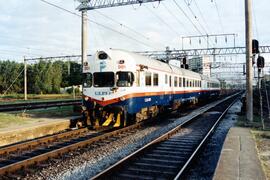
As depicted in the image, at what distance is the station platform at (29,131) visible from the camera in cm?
1195

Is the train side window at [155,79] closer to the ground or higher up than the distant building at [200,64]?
closer to the ground

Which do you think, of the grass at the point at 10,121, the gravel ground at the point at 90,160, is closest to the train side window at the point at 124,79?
the gravel ground at the point at 90,160

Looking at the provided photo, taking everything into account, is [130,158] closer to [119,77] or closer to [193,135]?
[193,135]

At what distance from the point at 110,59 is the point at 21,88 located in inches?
2831

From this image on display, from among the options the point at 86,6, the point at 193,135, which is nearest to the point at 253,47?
the point at 193,135

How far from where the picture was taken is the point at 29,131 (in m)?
13.0

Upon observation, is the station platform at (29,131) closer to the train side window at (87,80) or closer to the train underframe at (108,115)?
the train underframe at (108,115)

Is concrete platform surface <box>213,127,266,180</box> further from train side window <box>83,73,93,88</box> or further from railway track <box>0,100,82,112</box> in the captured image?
railway track <box>0,100,82,112</box>

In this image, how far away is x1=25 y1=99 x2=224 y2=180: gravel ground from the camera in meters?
7.67

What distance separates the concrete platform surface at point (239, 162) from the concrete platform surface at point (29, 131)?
7799mm

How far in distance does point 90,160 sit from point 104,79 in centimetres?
627

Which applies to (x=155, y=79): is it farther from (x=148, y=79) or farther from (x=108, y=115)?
(x=108, y=115)

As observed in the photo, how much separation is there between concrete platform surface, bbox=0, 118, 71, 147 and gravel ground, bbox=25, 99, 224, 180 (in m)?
3.42

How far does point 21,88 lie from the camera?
8094 centimetres
